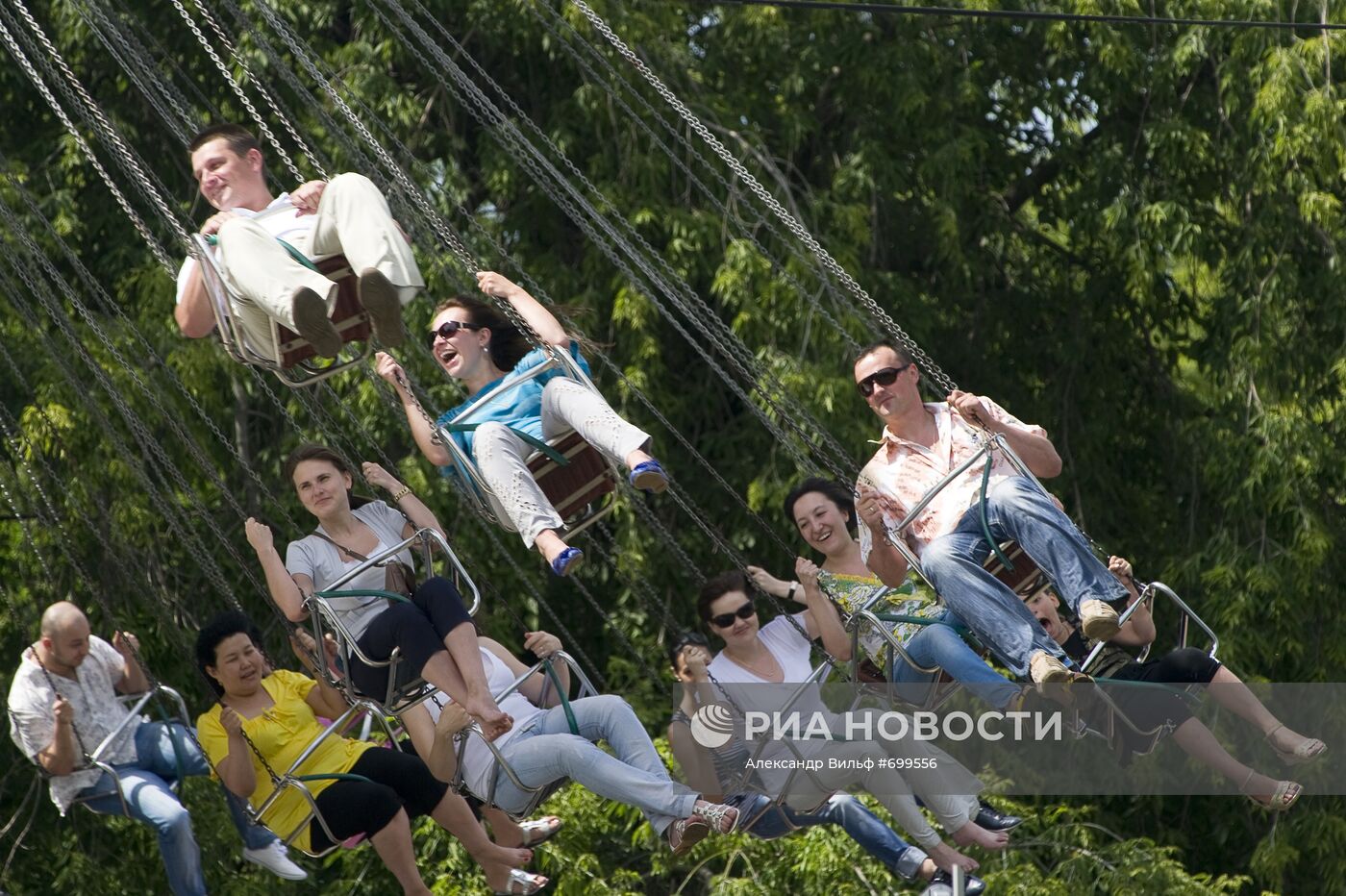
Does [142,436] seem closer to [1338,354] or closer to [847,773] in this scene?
[847,773]

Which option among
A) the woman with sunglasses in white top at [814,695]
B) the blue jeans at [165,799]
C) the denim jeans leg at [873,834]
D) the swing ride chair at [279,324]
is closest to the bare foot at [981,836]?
the woman with sunglasses in white top at [814,695]

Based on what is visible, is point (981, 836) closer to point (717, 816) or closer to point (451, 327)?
point (717, 816)

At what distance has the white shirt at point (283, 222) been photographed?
7355mm

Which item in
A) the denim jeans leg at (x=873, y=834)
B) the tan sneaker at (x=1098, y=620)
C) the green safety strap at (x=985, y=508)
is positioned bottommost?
the denim jeans leg at (x=873, y=834)

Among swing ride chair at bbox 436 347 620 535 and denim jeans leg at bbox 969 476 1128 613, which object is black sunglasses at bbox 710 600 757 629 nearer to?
swing ride chair at bbox 436 347 620 535

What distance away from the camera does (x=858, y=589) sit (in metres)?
7.95

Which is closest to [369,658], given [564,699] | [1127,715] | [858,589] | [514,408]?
[564,699]

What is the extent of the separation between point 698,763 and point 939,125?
15.5ft

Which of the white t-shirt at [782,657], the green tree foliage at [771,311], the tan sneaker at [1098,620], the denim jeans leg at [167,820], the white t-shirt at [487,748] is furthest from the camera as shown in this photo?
the green tree foliage at [771,311]

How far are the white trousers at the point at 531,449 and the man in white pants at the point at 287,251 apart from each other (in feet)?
1.36

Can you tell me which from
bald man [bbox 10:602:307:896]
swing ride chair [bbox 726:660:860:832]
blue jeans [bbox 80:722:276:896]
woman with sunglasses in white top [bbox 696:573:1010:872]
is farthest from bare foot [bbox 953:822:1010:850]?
blue jeans [bbox 80:722:276:896]

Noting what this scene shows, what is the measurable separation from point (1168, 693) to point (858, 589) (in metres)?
1.02

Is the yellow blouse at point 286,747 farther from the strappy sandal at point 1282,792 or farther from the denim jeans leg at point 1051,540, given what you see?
the strappy sandal at point 1282,792

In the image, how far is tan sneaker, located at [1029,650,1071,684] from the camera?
23.1 feet
